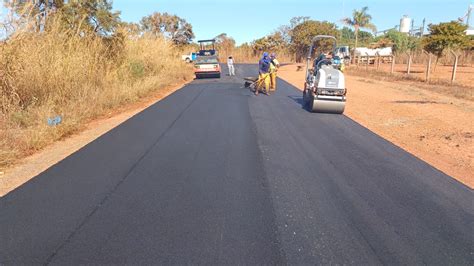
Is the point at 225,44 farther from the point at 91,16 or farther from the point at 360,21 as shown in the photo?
the point at 91,16

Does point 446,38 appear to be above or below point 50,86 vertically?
above

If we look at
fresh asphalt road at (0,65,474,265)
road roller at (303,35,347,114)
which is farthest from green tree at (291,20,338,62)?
fresh asphalt road at (0,65,474,265)

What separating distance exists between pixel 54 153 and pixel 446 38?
2264cm

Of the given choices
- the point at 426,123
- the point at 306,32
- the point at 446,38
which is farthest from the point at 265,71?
the point at 306,32

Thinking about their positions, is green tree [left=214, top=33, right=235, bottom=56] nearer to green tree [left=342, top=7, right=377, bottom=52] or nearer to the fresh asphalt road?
green tree [left=342, top=7, right=377, bottom=52]

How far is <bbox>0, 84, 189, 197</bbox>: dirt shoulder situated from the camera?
5387mm

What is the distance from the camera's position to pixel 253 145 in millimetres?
7246

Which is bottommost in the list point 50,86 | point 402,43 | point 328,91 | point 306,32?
point 328,91

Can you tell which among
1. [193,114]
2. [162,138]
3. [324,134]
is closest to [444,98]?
[324,134]

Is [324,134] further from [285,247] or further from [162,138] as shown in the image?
[285,247]

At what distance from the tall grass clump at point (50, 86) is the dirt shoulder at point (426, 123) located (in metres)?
7.65

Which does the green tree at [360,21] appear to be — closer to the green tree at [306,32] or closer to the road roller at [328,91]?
the green tree at [306,32]

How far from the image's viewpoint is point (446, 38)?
2153 centimetres

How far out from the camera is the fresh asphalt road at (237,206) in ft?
11.4
